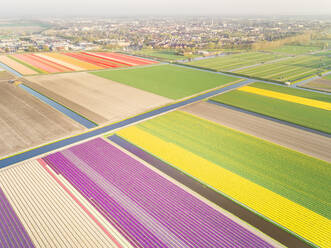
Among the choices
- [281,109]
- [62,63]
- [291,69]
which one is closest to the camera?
[281,109]

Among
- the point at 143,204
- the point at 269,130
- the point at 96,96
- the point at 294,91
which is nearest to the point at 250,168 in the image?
the point at 269,130

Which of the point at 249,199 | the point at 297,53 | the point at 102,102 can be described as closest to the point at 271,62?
the point at 297,53

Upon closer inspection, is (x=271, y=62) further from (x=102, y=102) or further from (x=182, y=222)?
(x=182, y=222)

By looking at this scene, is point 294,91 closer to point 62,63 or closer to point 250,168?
point 250,168

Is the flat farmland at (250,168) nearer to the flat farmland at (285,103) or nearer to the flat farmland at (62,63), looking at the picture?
the flat farmland at (285,103)

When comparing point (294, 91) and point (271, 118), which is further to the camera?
point (294, 91)
